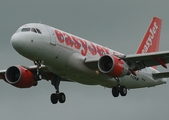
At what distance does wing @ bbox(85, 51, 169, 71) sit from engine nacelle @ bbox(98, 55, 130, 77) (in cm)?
61

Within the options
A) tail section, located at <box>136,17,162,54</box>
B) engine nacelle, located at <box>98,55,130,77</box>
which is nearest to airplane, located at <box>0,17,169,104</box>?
engine nacelle, located at <box>98,55,130,77</box>

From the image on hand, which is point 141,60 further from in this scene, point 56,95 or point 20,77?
point 20,77

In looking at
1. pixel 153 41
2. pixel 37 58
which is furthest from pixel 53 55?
pixel 153 41

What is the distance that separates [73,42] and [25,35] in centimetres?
466

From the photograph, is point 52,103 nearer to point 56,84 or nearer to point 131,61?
point 56,84

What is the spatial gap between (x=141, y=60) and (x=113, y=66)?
3390mm

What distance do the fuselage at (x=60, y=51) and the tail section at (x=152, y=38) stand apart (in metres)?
8.88

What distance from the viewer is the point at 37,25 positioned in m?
56.2

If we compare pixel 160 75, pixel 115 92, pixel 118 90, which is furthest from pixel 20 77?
pixel 160 75

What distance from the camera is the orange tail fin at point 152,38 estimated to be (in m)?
69.4

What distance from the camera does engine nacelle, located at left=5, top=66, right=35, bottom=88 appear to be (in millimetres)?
61031

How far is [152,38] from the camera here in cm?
7175

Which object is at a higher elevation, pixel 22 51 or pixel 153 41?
pixel 153 41

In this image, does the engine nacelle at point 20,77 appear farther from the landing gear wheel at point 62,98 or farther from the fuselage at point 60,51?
the fuselage at point 60,51
